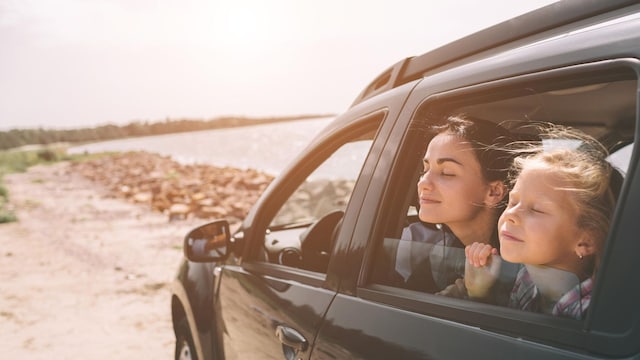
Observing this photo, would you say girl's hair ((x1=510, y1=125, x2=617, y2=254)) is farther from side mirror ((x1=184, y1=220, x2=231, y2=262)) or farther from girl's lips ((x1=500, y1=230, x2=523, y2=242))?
side mirror ((x1=184, y1=220, x2=231, y2=262))

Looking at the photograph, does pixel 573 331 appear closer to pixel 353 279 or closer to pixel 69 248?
pixel 353 279

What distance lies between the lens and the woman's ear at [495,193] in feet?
5.41

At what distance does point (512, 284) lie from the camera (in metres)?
1.45

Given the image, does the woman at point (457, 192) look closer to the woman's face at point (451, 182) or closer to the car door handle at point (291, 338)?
the woman's face at point (451, 182)

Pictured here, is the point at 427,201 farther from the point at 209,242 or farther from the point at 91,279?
the point at 91,279

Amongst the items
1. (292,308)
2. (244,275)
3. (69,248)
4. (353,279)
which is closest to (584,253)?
(353,279)

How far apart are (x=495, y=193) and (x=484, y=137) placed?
0.15 metres

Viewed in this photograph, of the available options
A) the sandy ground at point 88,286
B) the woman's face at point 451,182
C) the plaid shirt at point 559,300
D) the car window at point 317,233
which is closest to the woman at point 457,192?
the woman's face at point 451,182

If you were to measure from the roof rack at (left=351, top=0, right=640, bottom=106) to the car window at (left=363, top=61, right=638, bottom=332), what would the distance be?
171 millimetres

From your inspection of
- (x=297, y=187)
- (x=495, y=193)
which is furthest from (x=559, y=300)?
(x=297, y=187)

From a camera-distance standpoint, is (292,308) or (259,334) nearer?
(292,308)

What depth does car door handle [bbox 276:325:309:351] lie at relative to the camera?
192 cm

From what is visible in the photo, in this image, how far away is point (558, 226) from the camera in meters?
1.32

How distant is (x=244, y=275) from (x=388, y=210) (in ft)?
3.10
